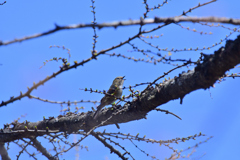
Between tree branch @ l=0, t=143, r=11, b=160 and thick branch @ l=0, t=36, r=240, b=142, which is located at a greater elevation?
tree branch @ l=0, t=143, r=11, b=160

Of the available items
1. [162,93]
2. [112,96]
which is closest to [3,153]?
[112,96]

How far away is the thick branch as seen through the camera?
2432mm

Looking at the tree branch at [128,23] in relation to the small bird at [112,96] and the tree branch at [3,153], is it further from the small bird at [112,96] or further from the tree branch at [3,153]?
the tree branch at [3,153]

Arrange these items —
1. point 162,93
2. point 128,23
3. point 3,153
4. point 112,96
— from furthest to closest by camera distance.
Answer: point 3,153 < point 112,96 < point 162,93 < point 128,23

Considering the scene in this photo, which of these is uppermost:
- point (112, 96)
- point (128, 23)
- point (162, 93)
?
point (112, 96)

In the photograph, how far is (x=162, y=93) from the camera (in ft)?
10.2

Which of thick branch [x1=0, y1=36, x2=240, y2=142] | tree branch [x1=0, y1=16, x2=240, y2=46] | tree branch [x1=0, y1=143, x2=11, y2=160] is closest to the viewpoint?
tree branch [x1=0, y1=16, x2=240, y2=46]


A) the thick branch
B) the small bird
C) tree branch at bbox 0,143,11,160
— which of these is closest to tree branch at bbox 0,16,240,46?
the thick branch

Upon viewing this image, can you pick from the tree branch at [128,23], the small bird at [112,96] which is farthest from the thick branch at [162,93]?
the tree branch at [128,23]

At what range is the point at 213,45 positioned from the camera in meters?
3.18

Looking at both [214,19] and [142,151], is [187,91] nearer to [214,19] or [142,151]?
[142,151]

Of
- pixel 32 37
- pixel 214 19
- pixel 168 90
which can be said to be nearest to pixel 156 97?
pixel 168 90

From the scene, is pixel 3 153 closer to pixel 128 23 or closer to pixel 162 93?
pixel 162 93

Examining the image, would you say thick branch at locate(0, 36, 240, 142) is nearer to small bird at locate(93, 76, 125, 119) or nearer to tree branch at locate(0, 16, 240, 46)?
small bird at locate(93, 76, 125, 119)
